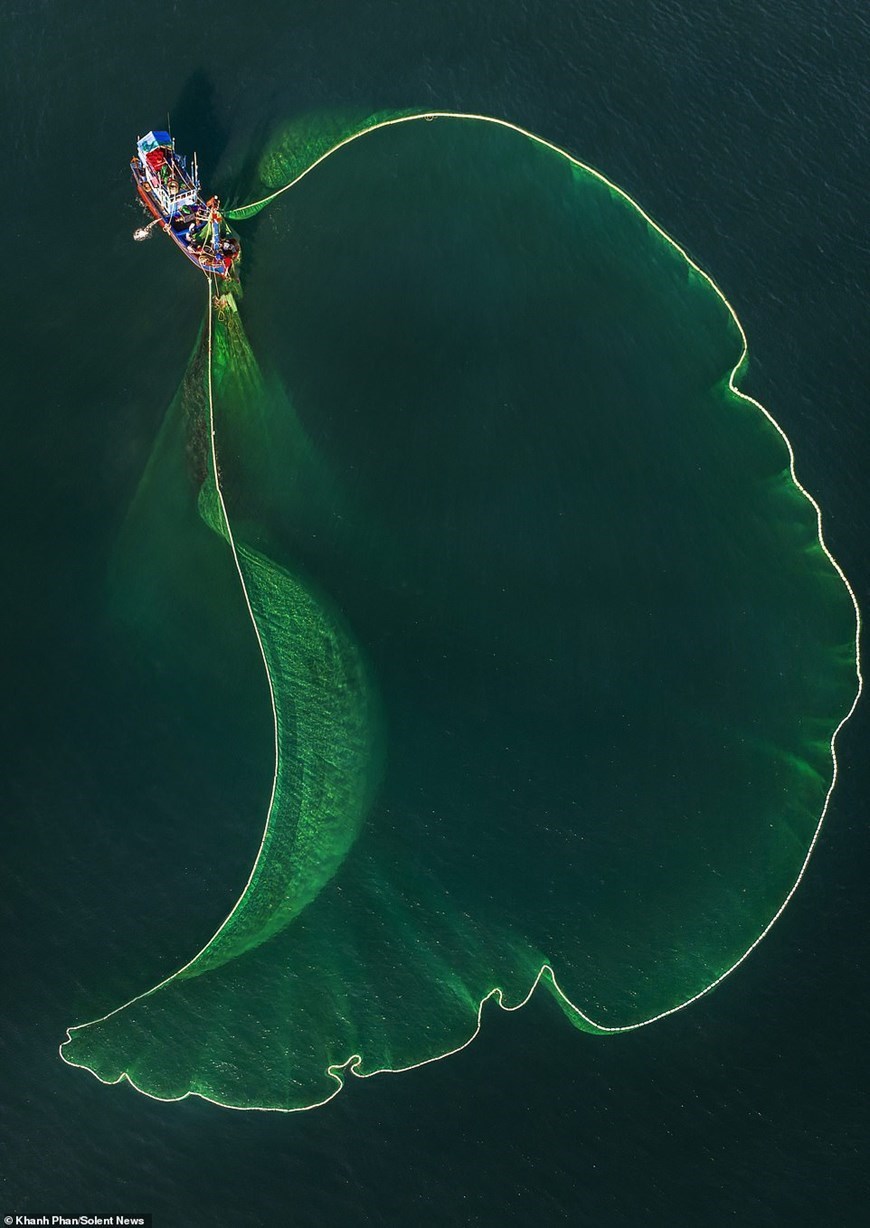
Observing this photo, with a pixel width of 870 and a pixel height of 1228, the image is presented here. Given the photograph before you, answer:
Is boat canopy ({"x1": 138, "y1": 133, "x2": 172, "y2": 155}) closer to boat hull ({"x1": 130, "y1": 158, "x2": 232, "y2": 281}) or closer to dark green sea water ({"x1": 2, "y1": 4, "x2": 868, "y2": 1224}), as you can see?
boat hull ({"x1": 130, "y1": 158, "x2": 232, "y2": 281})

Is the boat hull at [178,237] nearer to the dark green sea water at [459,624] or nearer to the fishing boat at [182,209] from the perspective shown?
the fishing boat at [182,209]

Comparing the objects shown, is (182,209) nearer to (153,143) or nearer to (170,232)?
(170,232)

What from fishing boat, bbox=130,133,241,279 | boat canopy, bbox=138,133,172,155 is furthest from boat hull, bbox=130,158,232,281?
boat canopy, bbox=138,133,172,155

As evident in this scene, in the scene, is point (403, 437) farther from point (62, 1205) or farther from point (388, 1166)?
point (62, 1205)

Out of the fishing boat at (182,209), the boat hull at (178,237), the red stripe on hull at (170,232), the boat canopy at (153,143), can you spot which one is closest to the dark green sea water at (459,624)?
the red stripe on hull at (170,232)

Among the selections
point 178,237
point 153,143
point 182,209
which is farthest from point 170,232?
point 153,143

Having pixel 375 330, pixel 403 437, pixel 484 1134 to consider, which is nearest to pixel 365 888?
pixel 484 1134

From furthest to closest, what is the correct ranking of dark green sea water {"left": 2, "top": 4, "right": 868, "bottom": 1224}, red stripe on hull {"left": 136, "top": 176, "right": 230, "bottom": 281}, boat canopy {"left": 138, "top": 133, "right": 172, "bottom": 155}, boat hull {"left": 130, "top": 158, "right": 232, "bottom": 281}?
boat canopy {"left": 138, "top": 133, "right": 172, "bottom": 155}, red stripe on hull {"left": 136, "top": 176, "right": 230, "bottom": 281}, boat hull {"left": 130, "top": 158, "right": 232, "bottom": 281}, dark green sea water {"left": 2, "top": 4, "right": 868, "bottom": 1224}
